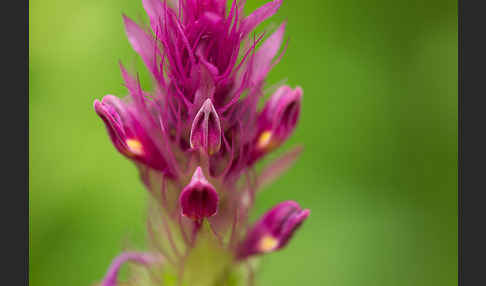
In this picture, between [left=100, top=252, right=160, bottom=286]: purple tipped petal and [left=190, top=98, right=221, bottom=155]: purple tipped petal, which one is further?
[left=100, top=252, right=160, bottom=286]: purple tipped petal

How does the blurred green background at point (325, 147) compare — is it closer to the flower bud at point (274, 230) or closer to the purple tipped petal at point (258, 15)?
the flower bud at point (274, 230)

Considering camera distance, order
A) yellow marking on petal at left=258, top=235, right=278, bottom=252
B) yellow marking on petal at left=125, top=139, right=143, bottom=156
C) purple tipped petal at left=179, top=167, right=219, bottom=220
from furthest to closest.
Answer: yellow marking on petal at left=258, top=235, right=278, bottom=252, yellow marking on petal at left=125, top=139, right=143, bottom=156, purple tipped petal at left=179, top=167, right=219, bottom=220

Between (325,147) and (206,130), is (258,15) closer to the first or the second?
(206,130)

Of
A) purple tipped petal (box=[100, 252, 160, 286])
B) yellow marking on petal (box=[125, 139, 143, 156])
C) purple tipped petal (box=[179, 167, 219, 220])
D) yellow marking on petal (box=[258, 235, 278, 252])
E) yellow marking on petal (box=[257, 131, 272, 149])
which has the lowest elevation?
purple tipped petal (box=[100, 252, 160, 286])

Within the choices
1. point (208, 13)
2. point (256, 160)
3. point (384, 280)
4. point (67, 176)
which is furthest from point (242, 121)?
point (384, 280)

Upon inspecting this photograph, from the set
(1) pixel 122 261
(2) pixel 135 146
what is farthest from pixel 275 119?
(1) pixel 122 261

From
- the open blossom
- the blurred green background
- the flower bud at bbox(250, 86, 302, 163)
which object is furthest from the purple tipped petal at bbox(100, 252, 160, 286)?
the blurred green background

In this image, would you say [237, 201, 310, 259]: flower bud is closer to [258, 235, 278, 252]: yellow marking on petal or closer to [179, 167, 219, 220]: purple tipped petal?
[258, 235, 278, 252]: yellow marking on petal

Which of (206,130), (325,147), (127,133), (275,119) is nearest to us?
(206,130)
